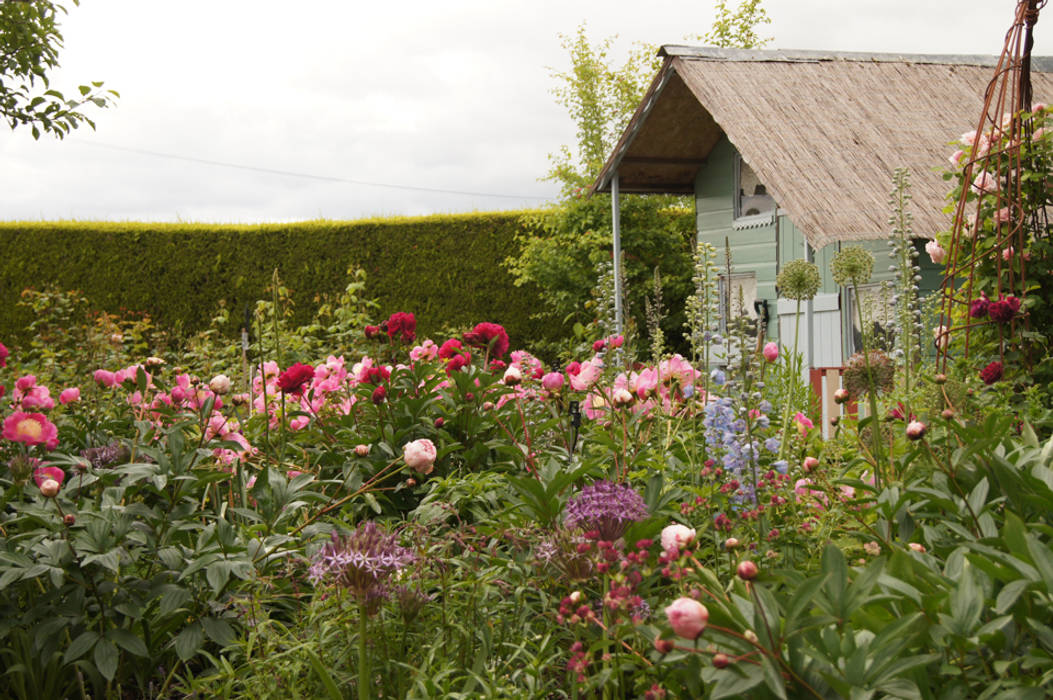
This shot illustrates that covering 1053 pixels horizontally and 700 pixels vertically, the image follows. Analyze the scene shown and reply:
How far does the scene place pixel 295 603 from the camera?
2.37 metres

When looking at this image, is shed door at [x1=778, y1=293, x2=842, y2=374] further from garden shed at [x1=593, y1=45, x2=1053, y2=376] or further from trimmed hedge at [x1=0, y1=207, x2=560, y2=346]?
trimmed hedge at [x1=0, y1=207, x2=560, y2=346]

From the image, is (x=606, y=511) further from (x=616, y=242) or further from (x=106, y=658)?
(x=616, y=242)

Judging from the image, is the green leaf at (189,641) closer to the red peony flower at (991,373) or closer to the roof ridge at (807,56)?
the red peony flower at (991,373)

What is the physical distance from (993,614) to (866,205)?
20.6 feet

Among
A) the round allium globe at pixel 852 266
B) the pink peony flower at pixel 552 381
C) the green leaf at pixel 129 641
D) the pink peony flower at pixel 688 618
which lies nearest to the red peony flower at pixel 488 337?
the pink peony flower at pixel 552 381

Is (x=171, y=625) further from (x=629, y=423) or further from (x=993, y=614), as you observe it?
(x=993, y=614)

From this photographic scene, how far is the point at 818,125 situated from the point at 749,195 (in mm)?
1432

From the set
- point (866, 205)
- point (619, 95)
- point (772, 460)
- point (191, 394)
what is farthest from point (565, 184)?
point (772, 460)

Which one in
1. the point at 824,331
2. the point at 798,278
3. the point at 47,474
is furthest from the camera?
the point at 824,331

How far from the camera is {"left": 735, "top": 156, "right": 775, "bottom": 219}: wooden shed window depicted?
918cm

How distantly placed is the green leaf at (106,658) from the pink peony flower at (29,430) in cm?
70

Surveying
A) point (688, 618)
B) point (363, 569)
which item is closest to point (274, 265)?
point (363, 569)

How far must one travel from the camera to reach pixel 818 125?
26.6 ft

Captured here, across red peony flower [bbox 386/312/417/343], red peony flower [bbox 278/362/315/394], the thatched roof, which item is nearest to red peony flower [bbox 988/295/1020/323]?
red peony flower [bbox 386/312/417/343]
